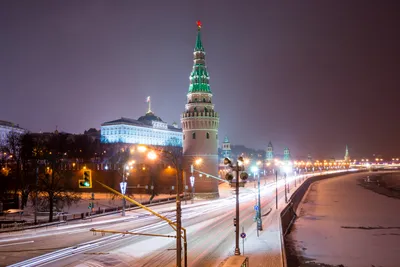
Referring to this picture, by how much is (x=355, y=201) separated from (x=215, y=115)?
129ft

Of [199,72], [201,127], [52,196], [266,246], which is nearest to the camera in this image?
[266,246]

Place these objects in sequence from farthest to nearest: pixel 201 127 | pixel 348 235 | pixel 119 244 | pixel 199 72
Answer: pixel 199 72 → pixel 201 127 → pixel 348 235 → pixel 119 244

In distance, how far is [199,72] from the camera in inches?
2657

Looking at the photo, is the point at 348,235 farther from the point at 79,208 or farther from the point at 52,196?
the point at 79,208

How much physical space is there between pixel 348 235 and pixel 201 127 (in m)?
29.2

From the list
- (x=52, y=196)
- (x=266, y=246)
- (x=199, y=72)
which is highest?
(x=199, y=72)

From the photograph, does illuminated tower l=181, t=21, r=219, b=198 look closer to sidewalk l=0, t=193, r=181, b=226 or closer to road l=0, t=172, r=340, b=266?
sidewalk l=0, t=193, r=181, b=226

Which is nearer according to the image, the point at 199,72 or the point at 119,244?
the point at 119,244

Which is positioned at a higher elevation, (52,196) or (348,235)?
(52,196)

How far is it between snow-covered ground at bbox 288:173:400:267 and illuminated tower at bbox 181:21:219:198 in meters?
16.1

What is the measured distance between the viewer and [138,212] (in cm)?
4772

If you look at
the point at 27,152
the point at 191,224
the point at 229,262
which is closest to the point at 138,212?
the point at 191,224

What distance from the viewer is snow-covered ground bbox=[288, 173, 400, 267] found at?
36.0 metres

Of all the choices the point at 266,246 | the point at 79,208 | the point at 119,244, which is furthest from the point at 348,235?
the point at 79,208
